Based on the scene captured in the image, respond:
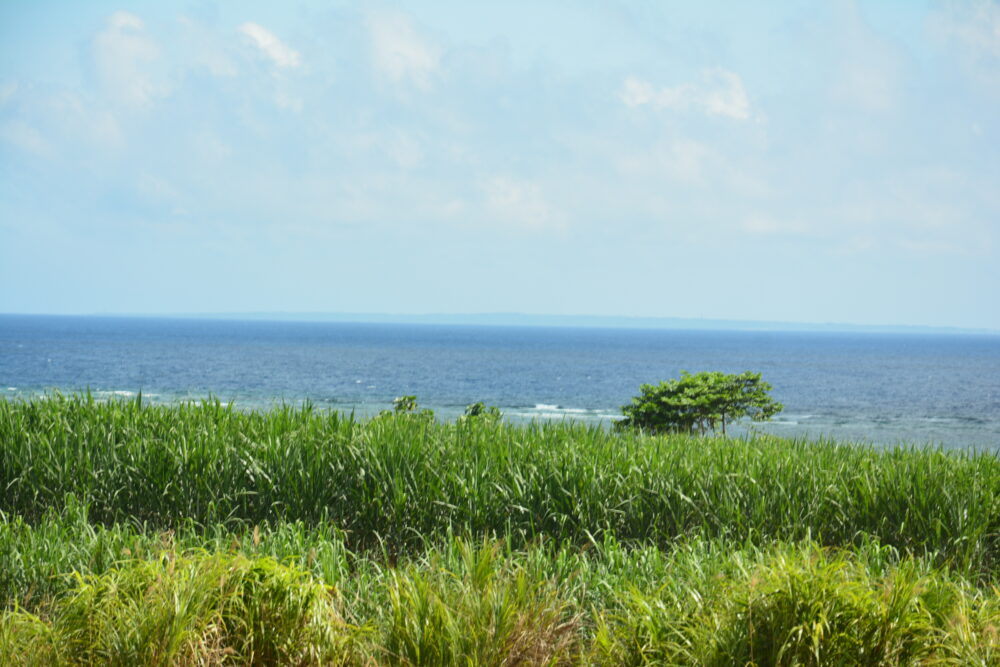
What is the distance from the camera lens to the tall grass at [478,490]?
279 inches

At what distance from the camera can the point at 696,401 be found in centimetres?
1978

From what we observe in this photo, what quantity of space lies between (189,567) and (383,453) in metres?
2.90

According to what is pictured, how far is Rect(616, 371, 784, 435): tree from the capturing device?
20.0 metres

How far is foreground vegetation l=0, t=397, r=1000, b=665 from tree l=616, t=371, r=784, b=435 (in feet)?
34.0

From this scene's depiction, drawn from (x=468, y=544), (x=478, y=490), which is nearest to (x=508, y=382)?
(x=478, y=490)

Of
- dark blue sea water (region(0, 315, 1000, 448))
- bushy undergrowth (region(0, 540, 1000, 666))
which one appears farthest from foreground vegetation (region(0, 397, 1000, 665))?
dark blue sea water (region(0, 315, 1000, 448))

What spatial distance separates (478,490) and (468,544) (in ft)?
6.14

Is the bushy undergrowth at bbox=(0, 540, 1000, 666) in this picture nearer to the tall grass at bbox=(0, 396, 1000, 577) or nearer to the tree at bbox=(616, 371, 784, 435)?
the tall grass at bbox=(0, 396, 1000, 577)

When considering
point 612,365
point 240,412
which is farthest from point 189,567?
point 612,365

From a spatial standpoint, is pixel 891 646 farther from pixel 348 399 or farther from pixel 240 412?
pixel 348 399

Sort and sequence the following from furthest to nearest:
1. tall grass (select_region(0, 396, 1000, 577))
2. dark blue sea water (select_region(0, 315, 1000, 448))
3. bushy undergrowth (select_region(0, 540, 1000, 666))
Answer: dark blue sea water (select_region(0, 315, 1000, 448))
tall grass (select_region(0, 396, 1000, 577))
bushy undergrowth (select_region(0, 540, 1000, 666))

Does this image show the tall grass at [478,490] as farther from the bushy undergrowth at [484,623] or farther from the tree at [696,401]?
the tree at [696,401]

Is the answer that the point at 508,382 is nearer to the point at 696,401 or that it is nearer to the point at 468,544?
the point at 696,401

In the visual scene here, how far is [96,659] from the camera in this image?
427cm
